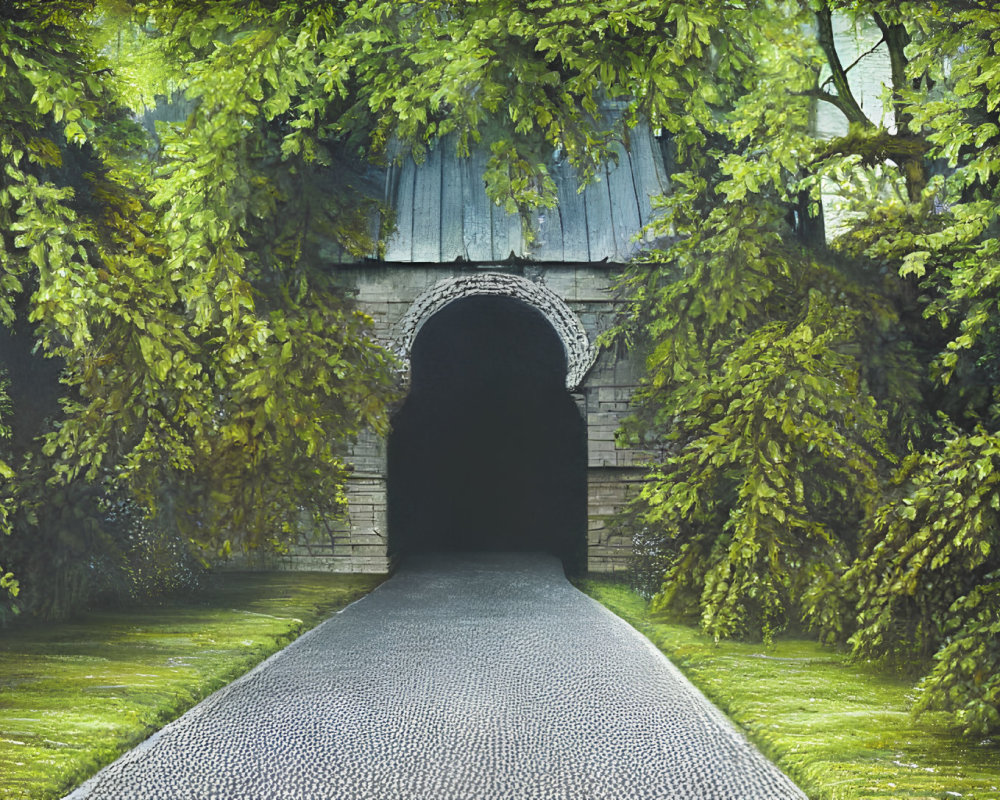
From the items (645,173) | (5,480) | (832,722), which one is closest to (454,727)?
(832,722)

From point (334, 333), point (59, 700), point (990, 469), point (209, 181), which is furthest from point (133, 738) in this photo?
point (990, 469)

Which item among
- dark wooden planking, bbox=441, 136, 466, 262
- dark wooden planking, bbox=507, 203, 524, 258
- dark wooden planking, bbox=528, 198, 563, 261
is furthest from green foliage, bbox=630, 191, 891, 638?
Answer: dark wooden planking, bbox=441, 136, 466, 262

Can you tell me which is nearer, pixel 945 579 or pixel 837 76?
pixel 945 579

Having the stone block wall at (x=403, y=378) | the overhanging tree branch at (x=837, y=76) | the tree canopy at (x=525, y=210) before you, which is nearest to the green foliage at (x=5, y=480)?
the tree canopy at (x=525, y=210)

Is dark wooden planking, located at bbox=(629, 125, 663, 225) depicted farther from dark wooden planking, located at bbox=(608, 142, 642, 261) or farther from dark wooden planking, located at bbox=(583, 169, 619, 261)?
dark wooden planking, located at bbox=(583, 169, 619, 261)

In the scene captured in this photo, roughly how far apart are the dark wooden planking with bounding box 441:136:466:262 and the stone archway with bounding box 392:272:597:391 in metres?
0.12

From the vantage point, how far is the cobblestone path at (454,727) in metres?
2.09

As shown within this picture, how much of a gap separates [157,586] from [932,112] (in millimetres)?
3199

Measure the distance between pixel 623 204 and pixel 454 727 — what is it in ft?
7.12

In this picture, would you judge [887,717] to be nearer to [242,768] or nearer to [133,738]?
[242,768]

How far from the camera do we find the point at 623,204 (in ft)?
12.1

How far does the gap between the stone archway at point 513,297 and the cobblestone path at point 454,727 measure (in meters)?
1.10

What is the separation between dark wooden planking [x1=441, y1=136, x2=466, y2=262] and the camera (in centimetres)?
377

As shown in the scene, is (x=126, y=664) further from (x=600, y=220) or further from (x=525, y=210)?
(x=600, y=220)
